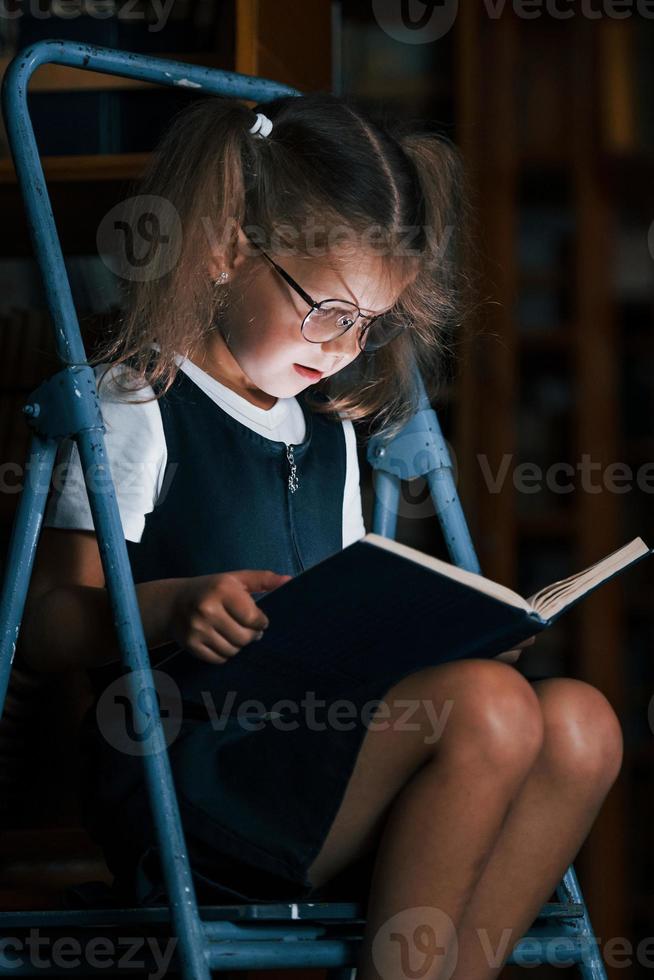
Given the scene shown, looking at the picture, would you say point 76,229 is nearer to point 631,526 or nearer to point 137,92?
point 137,92

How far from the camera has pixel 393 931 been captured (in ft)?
2.64

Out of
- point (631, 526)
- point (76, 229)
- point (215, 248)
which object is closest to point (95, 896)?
point (215, 248)

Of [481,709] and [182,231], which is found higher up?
[182,231]

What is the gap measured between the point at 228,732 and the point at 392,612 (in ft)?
0.64

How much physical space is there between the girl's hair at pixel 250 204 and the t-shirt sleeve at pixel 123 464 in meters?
0.02

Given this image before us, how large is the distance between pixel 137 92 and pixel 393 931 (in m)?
1.08

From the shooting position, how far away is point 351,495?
125cm

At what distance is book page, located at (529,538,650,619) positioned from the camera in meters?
0.82

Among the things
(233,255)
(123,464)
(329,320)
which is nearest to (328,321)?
(329,320)

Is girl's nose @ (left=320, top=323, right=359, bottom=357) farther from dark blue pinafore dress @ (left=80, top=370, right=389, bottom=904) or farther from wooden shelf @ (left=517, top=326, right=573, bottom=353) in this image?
wooden shelf @ (left=517, top=326, right=573, bottom=353)

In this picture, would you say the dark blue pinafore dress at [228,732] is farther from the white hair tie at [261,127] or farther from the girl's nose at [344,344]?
the white hair tie at [261,127]

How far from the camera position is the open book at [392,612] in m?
0.75

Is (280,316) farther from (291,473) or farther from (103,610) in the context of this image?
(103,610)

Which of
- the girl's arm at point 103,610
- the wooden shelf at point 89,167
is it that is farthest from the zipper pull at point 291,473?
the wooden shelf at point 89,167
